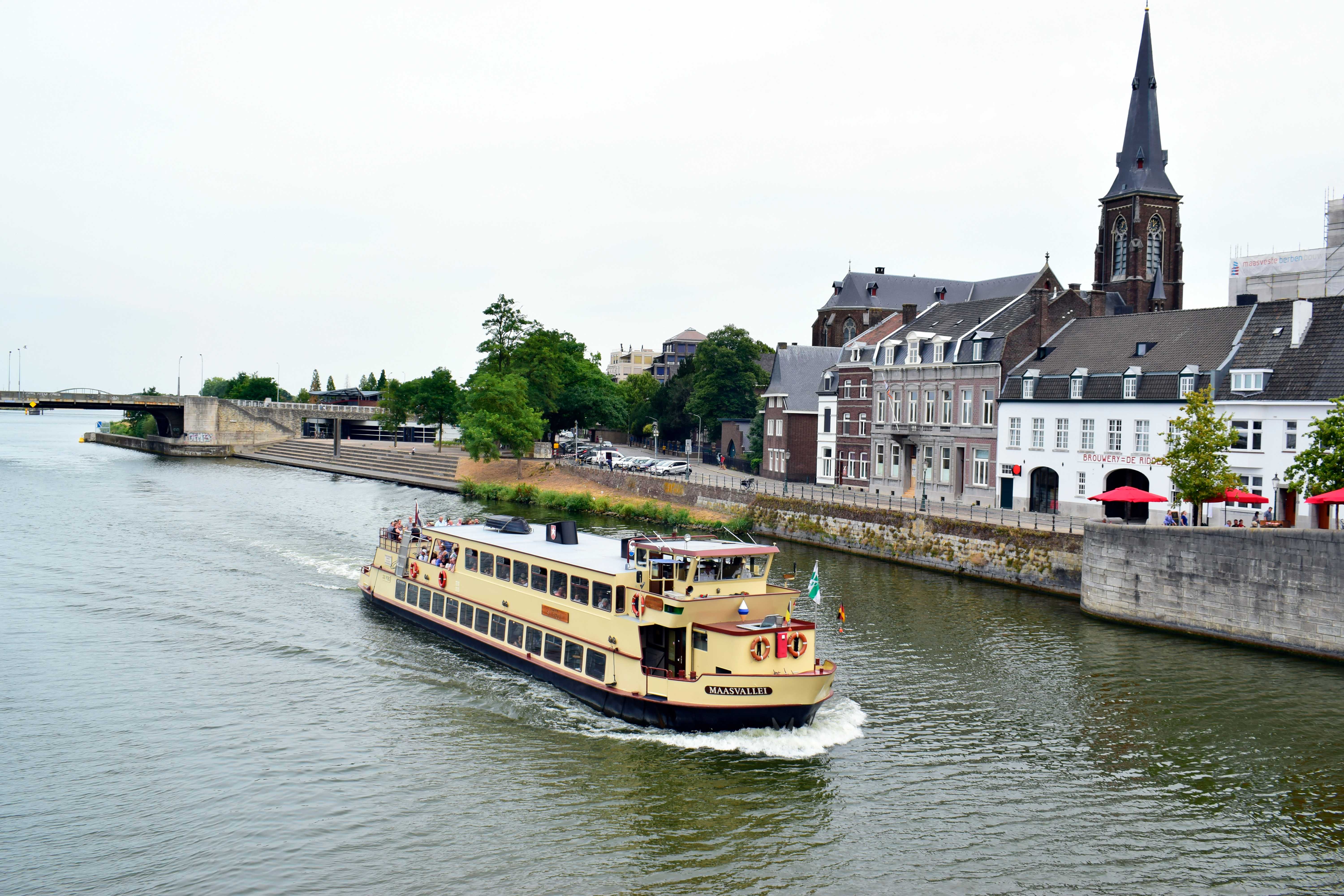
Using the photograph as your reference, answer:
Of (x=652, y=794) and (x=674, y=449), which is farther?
(x=674, y=449)

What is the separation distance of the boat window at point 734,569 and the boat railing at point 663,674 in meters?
2.78

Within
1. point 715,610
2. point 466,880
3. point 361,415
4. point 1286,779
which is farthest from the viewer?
point 361,415

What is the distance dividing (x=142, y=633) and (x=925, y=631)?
2783 cm

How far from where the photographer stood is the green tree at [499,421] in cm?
8844

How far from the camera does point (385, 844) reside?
19.6 meters

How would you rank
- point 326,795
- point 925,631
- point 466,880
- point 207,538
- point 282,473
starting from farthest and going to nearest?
point 282,473
point 207,538
point 925,631
point 326,795
point 466,880

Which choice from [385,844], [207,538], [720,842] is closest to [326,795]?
[385,844]

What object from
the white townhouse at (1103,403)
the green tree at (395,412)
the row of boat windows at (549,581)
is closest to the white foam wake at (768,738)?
the row of boat windows at (549,581)

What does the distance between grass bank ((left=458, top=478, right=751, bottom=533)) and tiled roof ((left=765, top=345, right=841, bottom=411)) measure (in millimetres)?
15708

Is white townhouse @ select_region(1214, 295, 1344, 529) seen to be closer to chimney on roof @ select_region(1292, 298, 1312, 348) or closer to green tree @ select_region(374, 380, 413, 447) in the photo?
chimney on roof @ select_region(1292, 298, 1312, 348)

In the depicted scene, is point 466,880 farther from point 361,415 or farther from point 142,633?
point 361,415

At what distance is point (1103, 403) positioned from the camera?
5131 cm

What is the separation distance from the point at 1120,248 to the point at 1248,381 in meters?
44.8

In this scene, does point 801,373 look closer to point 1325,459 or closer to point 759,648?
point 1325,459
